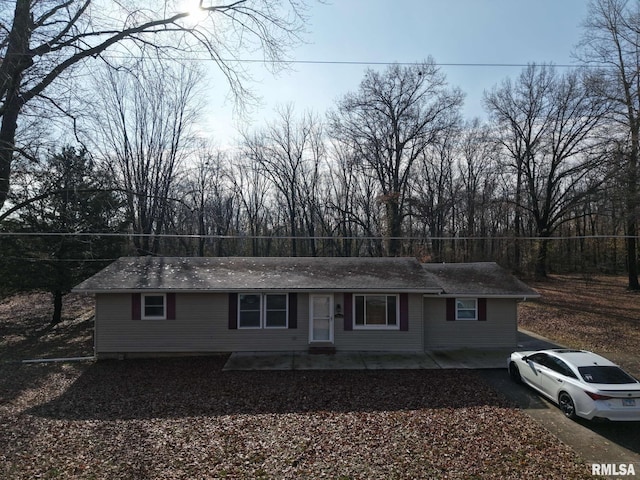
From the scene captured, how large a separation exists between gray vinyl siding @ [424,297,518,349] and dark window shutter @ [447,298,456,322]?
0.13 metres

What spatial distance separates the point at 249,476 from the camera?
671 cm

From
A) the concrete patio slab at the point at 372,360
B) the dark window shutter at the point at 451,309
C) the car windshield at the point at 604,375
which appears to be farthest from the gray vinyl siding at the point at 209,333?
the car windshield at the point at 604,375

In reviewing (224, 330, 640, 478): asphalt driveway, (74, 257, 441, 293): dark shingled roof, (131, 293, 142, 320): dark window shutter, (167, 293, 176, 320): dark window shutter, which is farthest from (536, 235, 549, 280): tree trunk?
(131, 293, 142, 320): dark window shutter

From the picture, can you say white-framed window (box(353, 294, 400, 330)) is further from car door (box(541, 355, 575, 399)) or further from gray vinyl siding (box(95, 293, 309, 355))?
car door (box(541, 355, 575, 399))

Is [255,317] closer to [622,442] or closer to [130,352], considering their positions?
[130,352]

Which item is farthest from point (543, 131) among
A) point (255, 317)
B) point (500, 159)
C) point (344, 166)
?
point (255, 317)

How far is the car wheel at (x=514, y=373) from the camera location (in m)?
11.8

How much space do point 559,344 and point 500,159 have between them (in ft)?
89.6

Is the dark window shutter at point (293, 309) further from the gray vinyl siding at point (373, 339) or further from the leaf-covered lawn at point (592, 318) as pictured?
the leaf-covered lawn at point (592, 318)

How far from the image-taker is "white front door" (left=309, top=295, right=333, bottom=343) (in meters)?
14.9

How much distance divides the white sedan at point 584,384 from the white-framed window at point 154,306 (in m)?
12.2

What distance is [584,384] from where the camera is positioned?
349 inches

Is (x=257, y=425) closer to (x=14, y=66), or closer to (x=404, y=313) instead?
(x=404, y=313)

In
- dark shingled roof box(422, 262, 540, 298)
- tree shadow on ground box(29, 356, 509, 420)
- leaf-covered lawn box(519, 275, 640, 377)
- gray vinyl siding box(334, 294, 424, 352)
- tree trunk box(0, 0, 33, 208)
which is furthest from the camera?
leaf-covered lawn box(519, 275, 640, 377)
